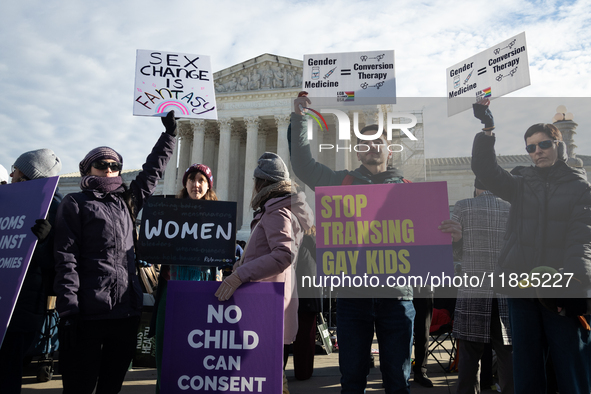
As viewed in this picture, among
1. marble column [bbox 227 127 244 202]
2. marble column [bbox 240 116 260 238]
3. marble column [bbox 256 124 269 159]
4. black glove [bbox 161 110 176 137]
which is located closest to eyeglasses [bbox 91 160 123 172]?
black glove [bbox 161 110 176 137]

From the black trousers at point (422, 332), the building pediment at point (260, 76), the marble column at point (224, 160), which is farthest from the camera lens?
the building pediment at point (260, 76)

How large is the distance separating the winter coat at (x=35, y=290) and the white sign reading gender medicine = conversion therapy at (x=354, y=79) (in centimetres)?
249

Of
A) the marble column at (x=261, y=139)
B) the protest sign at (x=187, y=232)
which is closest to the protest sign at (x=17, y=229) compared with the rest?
the protest sign at (x=187, y=232)

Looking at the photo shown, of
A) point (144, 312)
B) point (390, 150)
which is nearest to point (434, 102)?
point (390, 150)

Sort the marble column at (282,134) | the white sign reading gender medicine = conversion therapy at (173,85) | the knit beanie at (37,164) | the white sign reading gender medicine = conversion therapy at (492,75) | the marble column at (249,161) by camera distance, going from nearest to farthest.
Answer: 1. the white sign reading gender medicine = conversion therapy at (492,75)
2. the knit beanie at (37,164)
3. the white sign reading gender medicine = conversion therapy at (173,85)
4. the marble column at (282,134)
5. the marble column at (249,161)

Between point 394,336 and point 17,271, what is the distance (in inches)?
107

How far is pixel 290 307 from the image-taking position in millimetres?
3338

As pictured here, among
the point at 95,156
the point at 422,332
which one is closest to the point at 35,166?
the point at 95,156

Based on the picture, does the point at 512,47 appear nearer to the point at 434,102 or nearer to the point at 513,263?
the point at 434,102

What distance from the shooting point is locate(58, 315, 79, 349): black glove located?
2.75m

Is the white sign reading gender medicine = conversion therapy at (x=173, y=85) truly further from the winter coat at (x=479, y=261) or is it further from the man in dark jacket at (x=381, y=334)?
the winter coat at (x=479, y=261)

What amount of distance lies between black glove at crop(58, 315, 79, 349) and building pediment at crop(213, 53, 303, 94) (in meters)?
31.5

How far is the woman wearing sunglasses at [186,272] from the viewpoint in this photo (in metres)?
3.37

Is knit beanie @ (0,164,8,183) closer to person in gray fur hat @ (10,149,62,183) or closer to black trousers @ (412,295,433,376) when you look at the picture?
person in gray fur hat @ (10,149,62,183)
